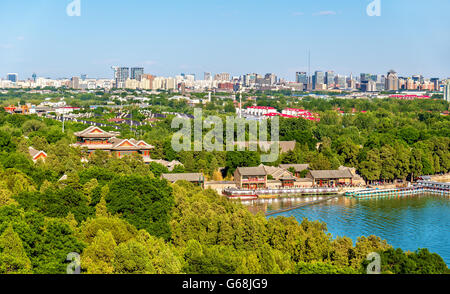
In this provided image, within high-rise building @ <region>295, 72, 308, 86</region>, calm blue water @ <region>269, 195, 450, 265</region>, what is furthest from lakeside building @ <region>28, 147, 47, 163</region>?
high-rise building @ <region>295, 72, 308, 86</region>

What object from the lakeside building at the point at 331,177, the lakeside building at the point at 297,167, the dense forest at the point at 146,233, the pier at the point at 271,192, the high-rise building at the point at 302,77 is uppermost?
the high-rise building at the point at 302,77

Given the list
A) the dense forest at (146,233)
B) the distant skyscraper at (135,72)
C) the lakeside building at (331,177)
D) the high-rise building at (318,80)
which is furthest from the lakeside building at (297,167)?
the distant skyscraper at (135,72)

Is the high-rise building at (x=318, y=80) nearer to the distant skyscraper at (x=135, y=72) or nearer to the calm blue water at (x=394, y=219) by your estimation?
the distant skyscraper at (x=135, y=72)

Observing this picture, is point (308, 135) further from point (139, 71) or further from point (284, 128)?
point (139, 71)

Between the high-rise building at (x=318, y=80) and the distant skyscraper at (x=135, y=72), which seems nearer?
the high-rise building at (x=318, y=80)

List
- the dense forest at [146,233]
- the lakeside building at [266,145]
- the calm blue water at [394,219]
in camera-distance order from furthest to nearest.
A: the lakeside building at [266,145] < the calm blue water at [394,219] < the dense forest at [146,233]

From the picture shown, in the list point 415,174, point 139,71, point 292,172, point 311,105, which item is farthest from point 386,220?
point 139,71

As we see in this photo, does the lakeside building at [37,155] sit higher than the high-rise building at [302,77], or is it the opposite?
the high-rise building at [302,77]

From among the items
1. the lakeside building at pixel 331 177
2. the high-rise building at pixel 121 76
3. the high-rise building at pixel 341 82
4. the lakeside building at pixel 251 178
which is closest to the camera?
the lakeside building at pixel 251 178
